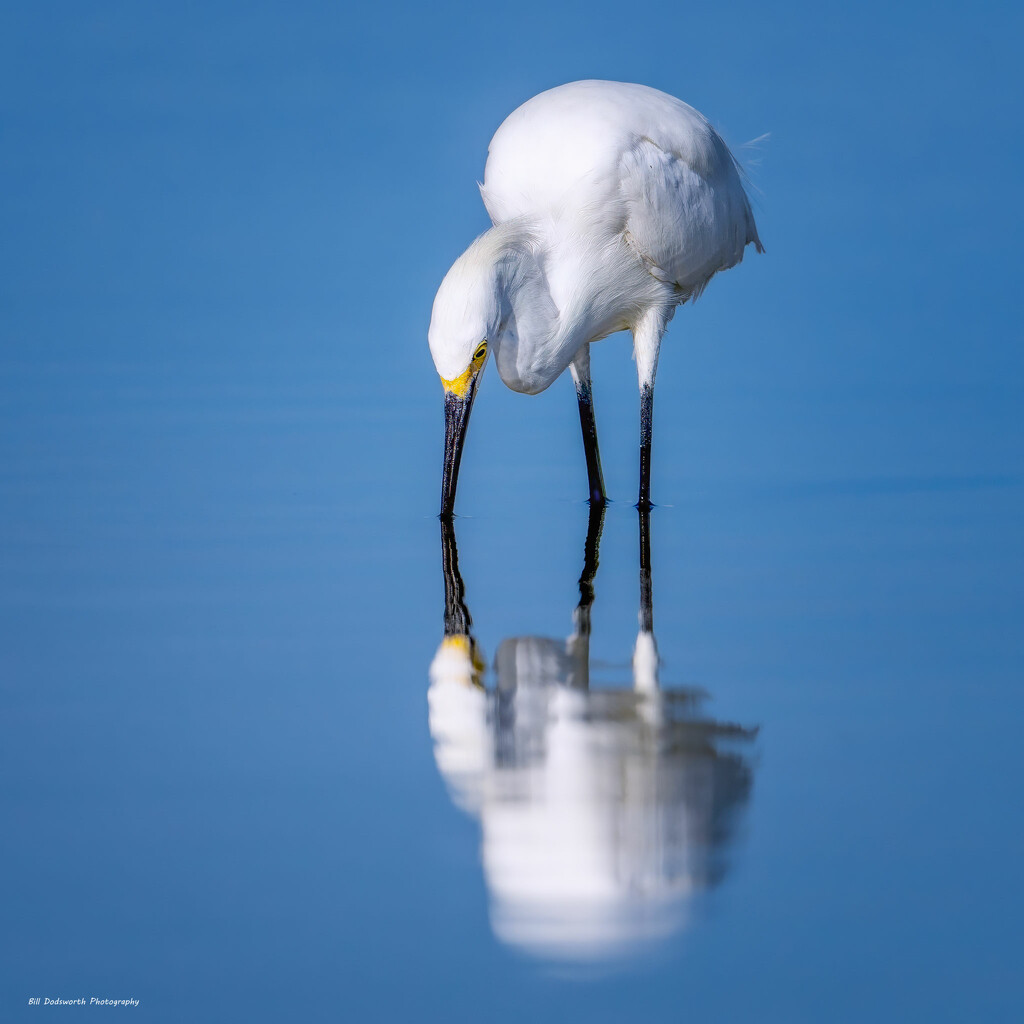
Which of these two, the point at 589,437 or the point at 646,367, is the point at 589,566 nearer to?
the point at 646,367

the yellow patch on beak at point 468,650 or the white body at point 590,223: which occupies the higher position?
the white body at point 590,223

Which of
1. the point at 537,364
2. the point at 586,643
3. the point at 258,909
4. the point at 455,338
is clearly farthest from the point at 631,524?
the point at 258,909

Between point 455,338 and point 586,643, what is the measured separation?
161 cm

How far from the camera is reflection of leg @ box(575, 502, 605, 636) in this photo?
423 centimetres

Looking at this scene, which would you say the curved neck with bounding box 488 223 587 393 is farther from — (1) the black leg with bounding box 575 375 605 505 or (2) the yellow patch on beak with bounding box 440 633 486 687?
(2) the yellow patch on beak with bounding box 440 633 486 687

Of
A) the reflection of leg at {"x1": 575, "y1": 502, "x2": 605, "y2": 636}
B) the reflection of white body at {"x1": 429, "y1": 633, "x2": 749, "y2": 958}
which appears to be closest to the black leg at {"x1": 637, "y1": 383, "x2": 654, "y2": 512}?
the reflection of leg at {"x1": 575, "y1": 502, "x2": 605, "y2": 636}

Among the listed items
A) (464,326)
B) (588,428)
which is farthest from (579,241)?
(588,428)

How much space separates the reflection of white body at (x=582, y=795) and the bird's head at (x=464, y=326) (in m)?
1.74

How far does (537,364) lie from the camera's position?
18.5ft

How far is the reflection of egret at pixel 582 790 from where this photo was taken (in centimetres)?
238

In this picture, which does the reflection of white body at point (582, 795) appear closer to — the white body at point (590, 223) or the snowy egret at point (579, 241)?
the snowy egret at point (579, 241)

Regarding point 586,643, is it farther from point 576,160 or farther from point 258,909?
point 576,160

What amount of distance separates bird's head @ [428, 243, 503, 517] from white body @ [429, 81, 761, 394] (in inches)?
0.5

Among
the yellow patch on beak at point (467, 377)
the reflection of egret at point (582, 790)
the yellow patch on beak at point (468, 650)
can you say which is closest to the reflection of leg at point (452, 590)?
the yellow patch on beak at point (468, 650)
